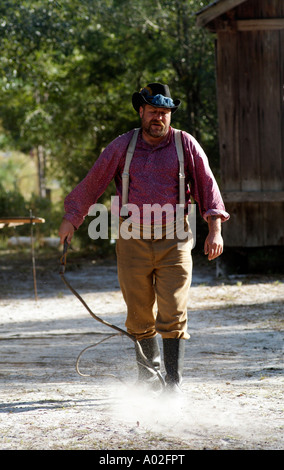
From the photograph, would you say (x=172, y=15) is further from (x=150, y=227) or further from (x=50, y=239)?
(x=150, y=227)

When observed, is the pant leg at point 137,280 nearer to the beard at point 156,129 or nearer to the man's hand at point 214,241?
the man's hand at point 214,241

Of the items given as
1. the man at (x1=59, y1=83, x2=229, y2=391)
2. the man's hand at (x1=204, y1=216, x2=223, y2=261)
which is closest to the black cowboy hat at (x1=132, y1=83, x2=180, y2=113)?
the man at (x1=59, y1=83, x2=229, y2=391)

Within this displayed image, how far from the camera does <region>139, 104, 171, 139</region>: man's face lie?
449cm

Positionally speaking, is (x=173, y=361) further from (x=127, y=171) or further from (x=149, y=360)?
(x=127, y=171)

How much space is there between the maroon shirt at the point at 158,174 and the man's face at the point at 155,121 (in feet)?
0.28

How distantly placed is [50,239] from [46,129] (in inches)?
104

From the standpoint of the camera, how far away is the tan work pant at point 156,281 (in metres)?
4.56

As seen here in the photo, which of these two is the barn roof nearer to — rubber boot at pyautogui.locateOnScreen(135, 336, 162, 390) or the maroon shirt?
the maroon shirt

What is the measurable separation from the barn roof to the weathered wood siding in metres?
0.24

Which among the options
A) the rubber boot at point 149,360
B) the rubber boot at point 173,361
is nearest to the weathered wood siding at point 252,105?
the rubber boot at point 149,360

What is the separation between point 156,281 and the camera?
4691 millimetres

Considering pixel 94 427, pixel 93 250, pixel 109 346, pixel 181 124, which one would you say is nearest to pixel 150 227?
pixel 94 427

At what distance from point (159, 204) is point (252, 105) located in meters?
6.05

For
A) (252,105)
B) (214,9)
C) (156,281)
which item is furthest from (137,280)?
(214,9)
